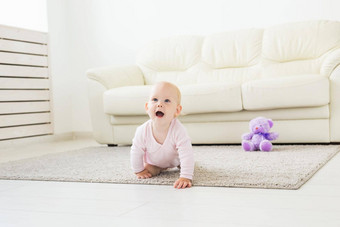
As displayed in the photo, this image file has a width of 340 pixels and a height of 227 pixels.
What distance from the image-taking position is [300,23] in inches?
138

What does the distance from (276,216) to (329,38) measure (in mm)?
2494

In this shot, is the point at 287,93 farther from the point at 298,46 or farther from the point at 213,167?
the point at 213,167

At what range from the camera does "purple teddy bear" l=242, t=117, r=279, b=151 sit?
2.71 m

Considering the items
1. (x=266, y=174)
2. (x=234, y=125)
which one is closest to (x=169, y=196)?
(x=266, y=174)

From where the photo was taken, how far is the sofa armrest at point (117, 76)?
344 cm

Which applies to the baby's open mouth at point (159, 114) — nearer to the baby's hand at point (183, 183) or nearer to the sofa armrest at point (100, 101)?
the baby's hand at point (183, 183)

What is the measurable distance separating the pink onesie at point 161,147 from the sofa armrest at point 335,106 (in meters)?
1.37

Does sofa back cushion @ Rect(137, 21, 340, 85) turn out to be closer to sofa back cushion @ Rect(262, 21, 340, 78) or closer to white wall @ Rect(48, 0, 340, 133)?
sofa back cushion @ Rect(262, 21, 340, 78)

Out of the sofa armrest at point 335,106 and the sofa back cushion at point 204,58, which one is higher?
the sofa back cushion at point 204,58

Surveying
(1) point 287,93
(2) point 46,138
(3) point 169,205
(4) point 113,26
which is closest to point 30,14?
(4) point 113,26

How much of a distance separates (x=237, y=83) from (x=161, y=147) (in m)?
1.34

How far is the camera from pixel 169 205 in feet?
4.60

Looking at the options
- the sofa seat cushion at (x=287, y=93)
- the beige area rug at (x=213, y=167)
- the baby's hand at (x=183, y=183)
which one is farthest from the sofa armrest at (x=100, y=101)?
the baby's hand at (x=183, y=183)

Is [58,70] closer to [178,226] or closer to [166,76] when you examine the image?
[166,76]
